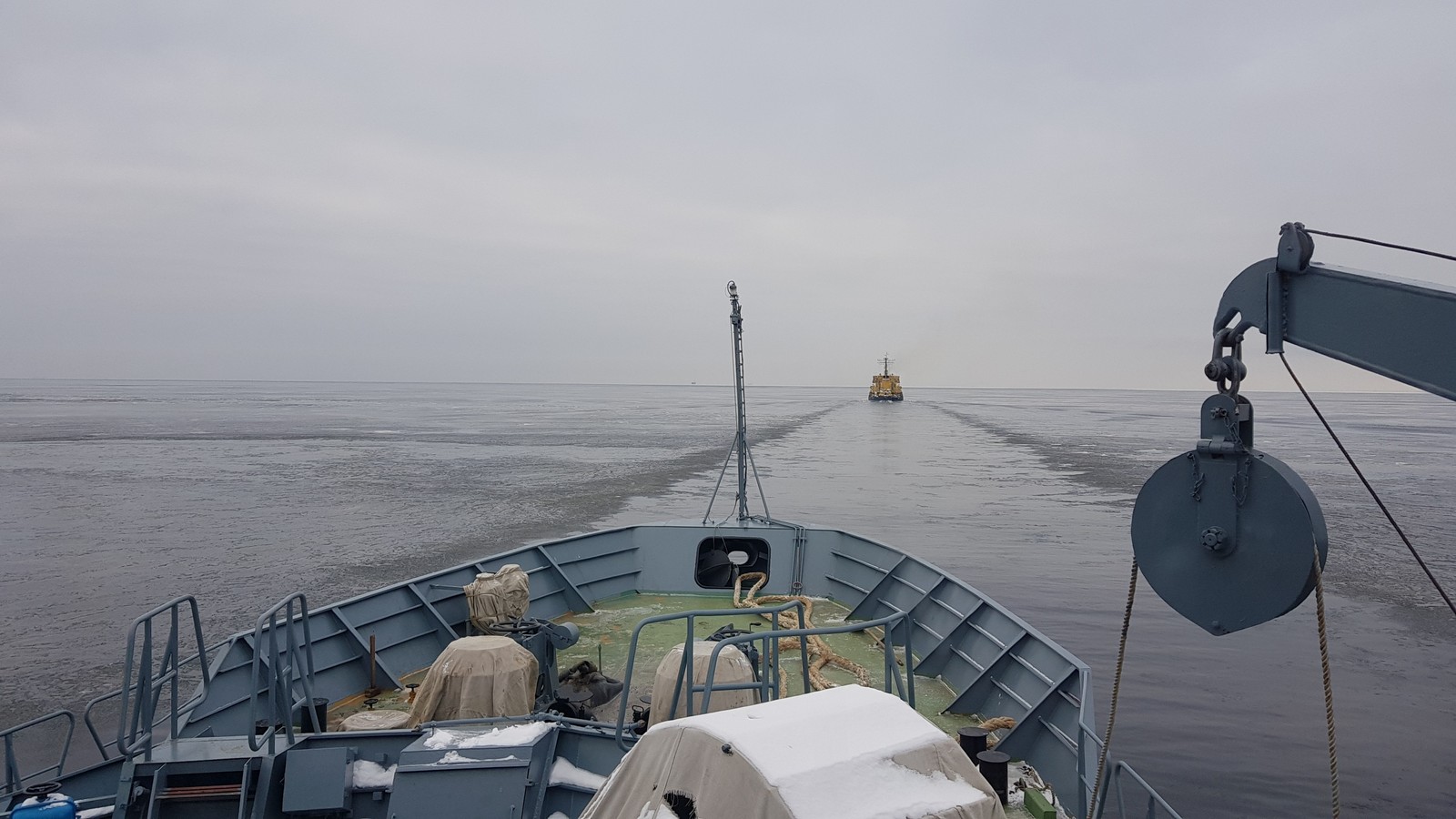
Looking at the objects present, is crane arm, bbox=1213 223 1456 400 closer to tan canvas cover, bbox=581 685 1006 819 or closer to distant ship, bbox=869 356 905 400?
tan canvas cover, bbox=581 685 1006 819

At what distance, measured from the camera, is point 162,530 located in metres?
32.3

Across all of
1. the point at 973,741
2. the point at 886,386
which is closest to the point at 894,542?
Result: the point at 973,741

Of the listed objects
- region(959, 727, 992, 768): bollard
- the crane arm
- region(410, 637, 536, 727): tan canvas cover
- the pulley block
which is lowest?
region(959, 727, 992, 768): bollard

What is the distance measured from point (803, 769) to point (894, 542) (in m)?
26.1

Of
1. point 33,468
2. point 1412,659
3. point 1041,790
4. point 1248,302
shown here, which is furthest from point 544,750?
point 33,468

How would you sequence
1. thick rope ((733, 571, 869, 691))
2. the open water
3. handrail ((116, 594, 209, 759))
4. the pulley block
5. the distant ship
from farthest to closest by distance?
the distant ship
the open water
thick rope ((733, 571, 869, 691))
handrail ((116, 594, 209, 759))
the pulley block

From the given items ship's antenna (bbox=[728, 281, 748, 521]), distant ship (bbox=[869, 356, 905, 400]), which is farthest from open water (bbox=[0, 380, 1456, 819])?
distant ship (bbox=[869, 356, 905, 400])

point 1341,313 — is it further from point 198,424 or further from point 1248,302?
point 198,424

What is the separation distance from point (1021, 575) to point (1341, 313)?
68.5 ft

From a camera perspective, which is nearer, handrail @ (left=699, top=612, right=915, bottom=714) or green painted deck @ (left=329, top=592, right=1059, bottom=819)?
handrail @ (left=699, top=612, right=915, bottom=714)

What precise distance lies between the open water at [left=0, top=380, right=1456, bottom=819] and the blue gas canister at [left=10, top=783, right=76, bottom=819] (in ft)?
39.0

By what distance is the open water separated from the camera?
43.3 feet

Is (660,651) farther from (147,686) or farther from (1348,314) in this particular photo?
(1348,314)

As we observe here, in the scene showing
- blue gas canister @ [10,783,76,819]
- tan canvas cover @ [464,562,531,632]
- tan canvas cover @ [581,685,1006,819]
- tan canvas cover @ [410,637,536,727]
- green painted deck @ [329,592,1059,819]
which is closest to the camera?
tan canvas cover @ [581,685,1006,819]
